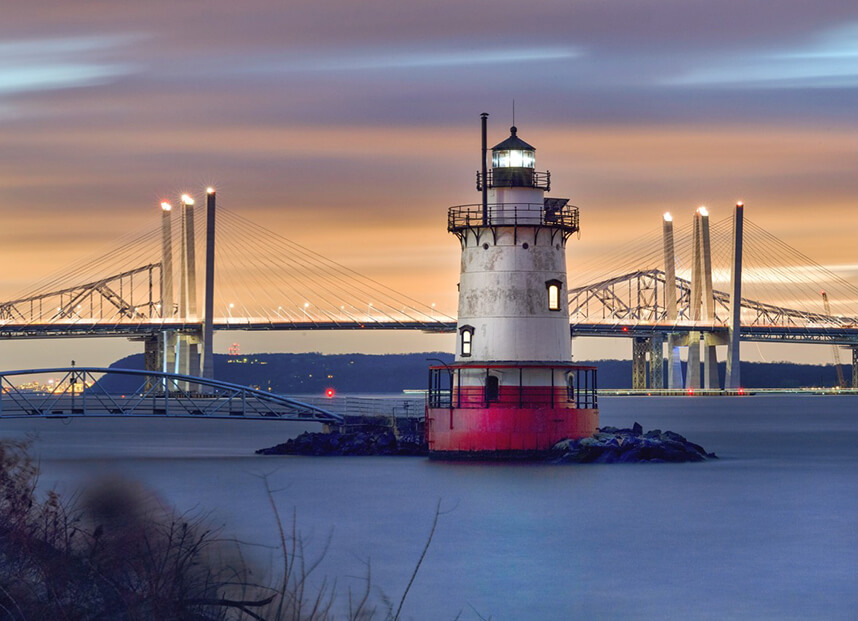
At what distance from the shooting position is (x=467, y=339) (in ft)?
103

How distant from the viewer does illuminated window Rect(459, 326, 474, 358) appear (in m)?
31.4

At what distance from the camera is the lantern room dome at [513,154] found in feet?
105

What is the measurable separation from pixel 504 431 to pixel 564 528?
20.0ft

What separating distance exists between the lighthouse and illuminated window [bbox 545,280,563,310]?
21 millimetres

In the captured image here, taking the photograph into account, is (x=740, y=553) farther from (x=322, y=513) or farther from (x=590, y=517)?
(x=322, y=513)

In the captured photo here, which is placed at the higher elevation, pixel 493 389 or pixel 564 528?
pixel 493 389

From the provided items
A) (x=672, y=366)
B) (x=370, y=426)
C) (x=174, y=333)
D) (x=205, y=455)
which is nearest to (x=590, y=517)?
(x=370, y=426)

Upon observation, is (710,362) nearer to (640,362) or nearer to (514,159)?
(640,362)

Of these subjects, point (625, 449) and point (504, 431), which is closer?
point (504, 431)

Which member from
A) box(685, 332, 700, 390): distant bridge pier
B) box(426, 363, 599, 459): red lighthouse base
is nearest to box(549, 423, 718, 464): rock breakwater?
box(426, 363, 599, 459): red lighthouse base

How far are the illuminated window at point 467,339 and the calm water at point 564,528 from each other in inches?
100

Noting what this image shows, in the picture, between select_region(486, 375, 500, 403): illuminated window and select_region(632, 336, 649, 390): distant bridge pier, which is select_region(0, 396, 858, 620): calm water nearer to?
select_region(486, 375, 500, 403): illuminated window

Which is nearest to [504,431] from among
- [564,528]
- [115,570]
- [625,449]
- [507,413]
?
[507,413]

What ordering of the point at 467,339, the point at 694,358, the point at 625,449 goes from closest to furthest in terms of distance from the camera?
1. the point at 467,339
2. the point at 625,449
3. the point at 694,358
